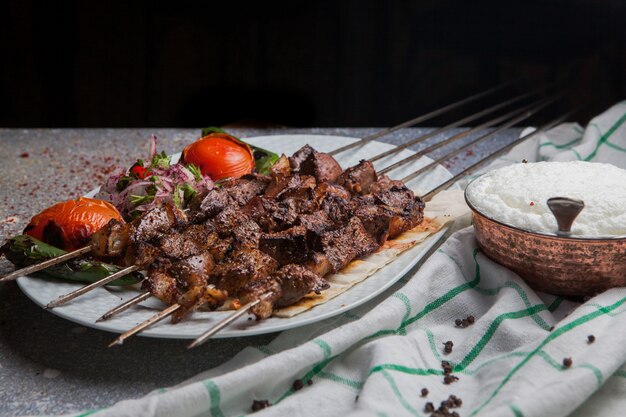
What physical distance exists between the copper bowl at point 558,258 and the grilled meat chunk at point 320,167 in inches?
40.3

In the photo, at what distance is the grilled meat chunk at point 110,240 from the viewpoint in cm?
283

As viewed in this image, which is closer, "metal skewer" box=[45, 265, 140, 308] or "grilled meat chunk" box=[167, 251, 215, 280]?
"metal skewer" box=[45, 265, 140, 308]

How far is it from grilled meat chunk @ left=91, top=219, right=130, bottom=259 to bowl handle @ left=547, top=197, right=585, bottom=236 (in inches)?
65.1

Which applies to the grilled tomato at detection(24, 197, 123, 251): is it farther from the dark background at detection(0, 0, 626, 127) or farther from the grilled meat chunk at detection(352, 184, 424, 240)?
the dark background at detection(0, 0, 626, 127)

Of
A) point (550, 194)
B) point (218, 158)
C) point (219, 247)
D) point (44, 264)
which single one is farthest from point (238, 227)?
point (550, 194)

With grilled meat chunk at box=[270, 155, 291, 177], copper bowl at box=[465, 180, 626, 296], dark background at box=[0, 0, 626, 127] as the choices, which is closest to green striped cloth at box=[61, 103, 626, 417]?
copper bowl at box=[465, 180, 626, 296]

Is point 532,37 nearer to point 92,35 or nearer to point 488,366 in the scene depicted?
point 92,35

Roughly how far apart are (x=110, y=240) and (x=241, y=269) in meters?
0.59

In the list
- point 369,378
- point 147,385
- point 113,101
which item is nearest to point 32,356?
point 147,385

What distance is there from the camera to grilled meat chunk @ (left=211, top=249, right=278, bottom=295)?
8.60 feet

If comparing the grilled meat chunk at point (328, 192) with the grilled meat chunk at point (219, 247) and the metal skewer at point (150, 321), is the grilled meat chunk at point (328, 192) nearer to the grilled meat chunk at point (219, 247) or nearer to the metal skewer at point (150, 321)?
the grilled meat chunk at point (219, 247)

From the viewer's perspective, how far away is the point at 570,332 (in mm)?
2355

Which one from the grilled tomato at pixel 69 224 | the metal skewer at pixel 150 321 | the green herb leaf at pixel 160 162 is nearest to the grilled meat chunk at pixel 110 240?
the grilled tomato at pixel 69 224

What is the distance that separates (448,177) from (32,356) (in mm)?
2243
